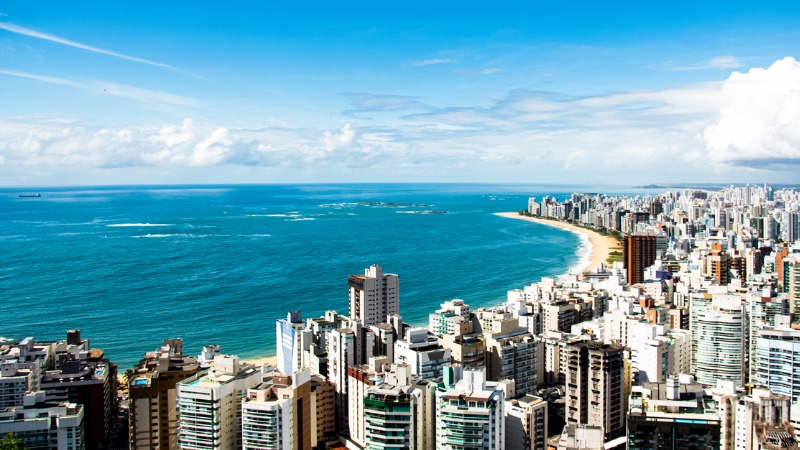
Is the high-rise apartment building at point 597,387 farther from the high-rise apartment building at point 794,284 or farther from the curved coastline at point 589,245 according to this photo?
the curved coastline at point 589,245

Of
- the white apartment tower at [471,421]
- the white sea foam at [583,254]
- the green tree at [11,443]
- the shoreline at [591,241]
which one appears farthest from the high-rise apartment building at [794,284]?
the green tree at [11,443]

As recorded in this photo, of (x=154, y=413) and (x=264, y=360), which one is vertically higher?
(x=154, y=413)

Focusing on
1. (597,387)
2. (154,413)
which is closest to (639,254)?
(597,387)

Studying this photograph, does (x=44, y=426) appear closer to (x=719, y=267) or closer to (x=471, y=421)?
(x=471, y=421)

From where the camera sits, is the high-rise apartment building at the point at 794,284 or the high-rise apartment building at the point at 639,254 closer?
the high-rise apartment building at the point at 794,284

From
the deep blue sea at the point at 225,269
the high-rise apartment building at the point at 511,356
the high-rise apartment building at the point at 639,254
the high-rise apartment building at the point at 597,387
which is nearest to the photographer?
the high-rise apartment building at the point at 597,387

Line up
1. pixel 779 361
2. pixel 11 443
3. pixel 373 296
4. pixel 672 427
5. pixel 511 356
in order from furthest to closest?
1. pixel 373 296
2. pixel 511 356
3. pixel 779 361
4. pixel 672 427
5. pixel 11 443

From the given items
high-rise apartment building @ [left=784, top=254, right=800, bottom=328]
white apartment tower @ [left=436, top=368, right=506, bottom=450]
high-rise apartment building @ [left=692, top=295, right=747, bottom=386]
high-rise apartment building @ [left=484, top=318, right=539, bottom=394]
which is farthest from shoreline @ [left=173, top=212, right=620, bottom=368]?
high-rise apartment building @ [left=692, top=295, right=747, bottom=386]
